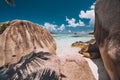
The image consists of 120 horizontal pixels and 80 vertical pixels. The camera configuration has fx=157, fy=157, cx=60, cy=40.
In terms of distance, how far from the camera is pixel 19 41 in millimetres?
7172

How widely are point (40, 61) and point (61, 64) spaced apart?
0.66 meters

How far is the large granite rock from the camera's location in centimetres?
412

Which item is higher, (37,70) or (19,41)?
(19,41)

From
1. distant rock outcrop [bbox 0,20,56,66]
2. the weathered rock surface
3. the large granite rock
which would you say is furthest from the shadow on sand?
distant rock outcrop [bbox 0,20,56,66]

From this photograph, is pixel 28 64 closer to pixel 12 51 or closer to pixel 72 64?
pixel 72 64

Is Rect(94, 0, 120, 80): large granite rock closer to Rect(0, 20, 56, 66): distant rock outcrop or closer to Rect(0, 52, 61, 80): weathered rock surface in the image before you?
Rect(0, 52, 61, 80): weathered rock surface

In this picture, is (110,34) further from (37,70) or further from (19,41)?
(19,41)

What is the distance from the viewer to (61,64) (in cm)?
472

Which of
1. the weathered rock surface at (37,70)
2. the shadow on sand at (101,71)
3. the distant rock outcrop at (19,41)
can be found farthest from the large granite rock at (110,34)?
the distant rock outcrop at (19,41)

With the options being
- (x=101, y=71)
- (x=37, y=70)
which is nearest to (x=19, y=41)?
(x=37, y=70)

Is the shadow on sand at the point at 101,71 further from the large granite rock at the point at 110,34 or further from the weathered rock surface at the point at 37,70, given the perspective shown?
the weathered rock surface at the point at 37,70

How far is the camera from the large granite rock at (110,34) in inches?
162

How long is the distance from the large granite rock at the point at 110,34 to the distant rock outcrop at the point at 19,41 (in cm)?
230

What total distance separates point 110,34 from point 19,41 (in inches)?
164
